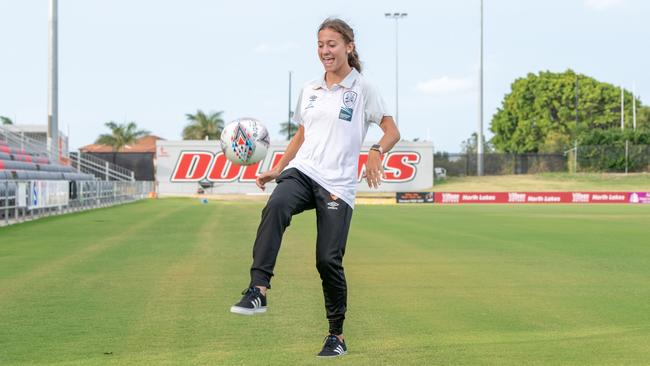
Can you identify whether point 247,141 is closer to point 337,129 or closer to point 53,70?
point 337,129

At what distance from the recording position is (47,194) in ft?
89.6

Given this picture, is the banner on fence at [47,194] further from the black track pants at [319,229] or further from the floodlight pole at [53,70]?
the black track pants at [319,229]

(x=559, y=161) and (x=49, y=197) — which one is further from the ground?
(x=559, y=161)

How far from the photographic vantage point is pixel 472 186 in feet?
219

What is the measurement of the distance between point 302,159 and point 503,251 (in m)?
10.2

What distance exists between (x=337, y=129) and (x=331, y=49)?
0.52m

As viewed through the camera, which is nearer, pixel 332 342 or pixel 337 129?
pixel 337 129

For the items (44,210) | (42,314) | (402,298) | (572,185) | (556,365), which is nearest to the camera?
(556,365)

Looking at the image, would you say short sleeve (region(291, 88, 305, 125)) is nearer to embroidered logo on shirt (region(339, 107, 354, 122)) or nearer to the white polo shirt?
the white polo shirt

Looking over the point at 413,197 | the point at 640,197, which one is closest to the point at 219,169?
the point at 413,197

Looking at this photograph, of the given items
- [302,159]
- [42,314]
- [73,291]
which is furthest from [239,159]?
[302,159]

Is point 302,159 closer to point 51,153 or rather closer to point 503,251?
point 503,251

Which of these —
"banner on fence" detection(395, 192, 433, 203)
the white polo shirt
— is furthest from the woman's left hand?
"banner on fence" detection(395, 192, 433, 203)

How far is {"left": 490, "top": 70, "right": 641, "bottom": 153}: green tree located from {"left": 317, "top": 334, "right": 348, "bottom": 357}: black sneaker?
87737 millimetres
